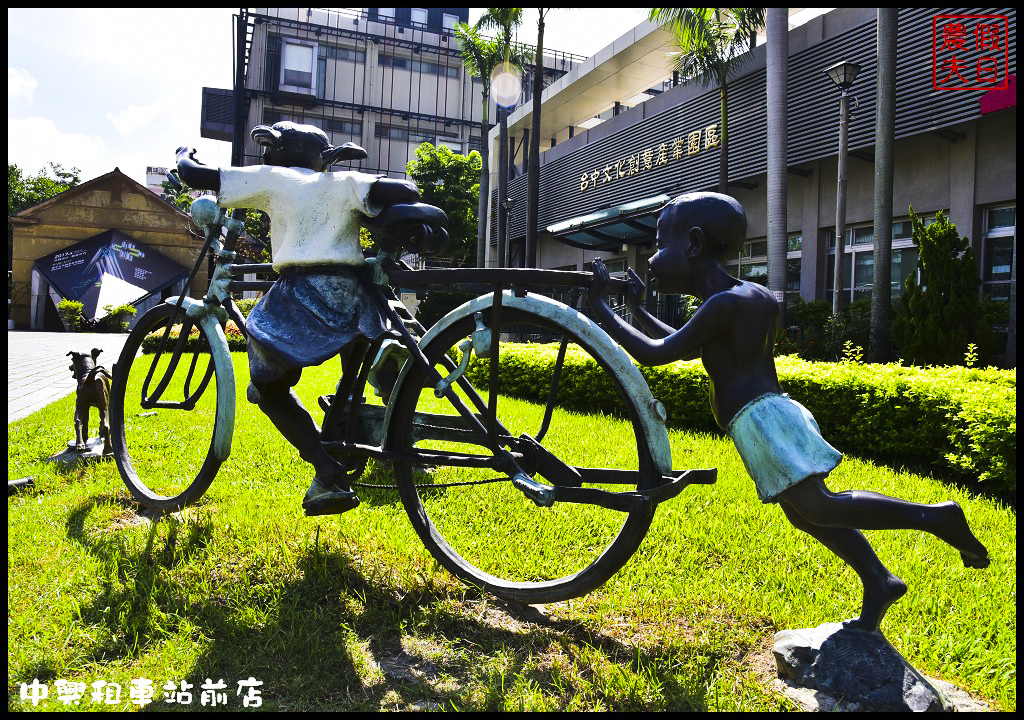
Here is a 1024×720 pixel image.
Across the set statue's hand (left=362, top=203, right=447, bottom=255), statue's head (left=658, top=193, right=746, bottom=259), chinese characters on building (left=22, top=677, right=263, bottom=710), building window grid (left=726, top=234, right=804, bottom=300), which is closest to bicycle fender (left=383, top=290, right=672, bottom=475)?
statue's head (left=658, top=193, right=746, bottom=259)

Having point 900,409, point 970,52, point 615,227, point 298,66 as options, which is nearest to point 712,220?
point 900,409

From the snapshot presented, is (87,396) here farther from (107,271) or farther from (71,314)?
(107,271)

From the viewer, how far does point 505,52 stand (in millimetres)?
24922

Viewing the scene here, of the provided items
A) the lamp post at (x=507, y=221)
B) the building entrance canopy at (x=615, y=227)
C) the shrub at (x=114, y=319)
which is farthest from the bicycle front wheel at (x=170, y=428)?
the shrub at (x=114, y=319)

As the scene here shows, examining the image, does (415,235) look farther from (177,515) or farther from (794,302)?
(794,302)

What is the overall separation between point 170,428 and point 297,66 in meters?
→ 38.7

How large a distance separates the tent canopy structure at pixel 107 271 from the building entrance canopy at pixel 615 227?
17.1 m

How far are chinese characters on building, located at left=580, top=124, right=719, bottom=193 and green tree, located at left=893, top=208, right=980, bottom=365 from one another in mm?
6989

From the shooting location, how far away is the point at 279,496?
3816 millimetres

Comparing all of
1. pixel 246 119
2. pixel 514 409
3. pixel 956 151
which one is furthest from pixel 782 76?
pixel 246 119

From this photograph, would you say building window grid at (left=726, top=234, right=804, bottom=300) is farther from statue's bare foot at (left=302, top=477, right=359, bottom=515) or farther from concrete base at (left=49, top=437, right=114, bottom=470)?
statue's bare foot at (left=302, top=477, right=359, bottom=515)

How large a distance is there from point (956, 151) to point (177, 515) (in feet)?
43.0

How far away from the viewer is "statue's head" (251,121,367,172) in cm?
300

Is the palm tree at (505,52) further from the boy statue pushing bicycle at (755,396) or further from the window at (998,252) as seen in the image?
the boy statue pushing bicycle at (755,396)
